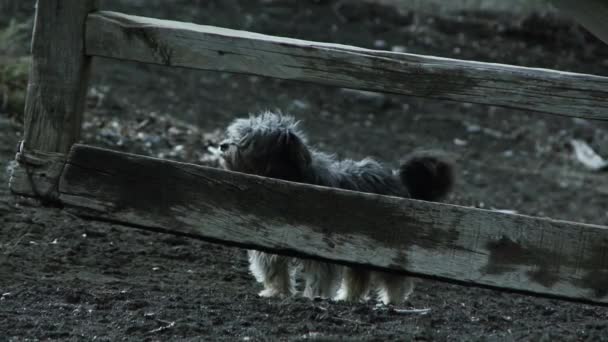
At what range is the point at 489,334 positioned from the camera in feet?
14.0

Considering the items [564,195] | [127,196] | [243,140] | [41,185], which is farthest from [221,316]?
[564,195]

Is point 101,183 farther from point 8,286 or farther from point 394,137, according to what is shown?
point 394,137

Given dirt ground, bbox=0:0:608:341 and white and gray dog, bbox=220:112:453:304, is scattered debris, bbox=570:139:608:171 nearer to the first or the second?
dirt ground, bbox=0:0:608:341

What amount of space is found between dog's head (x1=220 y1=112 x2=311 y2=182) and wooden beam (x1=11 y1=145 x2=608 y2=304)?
1464 mm

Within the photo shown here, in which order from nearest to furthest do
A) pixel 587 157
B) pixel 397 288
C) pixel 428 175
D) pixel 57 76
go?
pixel 57 76 < pixel 397 288 < pixel 428 175 < pixel 587 157

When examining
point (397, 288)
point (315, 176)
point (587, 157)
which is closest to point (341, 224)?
point (315, 176)

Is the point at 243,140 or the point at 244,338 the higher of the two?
the point at 243,140

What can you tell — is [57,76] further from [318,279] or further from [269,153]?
[318,279]

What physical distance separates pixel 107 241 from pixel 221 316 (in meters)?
2.18

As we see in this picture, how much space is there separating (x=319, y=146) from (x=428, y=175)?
370 cm

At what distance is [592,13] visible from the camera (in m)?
4.04

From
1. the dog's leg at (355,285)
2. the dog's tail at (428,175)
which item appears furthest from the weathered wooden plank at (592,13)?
the dog's leg at (355,285)

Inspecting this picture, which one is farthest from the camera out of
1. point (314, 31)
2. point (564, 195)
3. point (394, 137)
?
point (314, 31)

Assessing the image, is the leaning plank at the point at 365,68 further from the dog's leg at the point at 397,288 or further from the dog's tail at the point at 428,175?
the dog's leg at the point at 397,288
